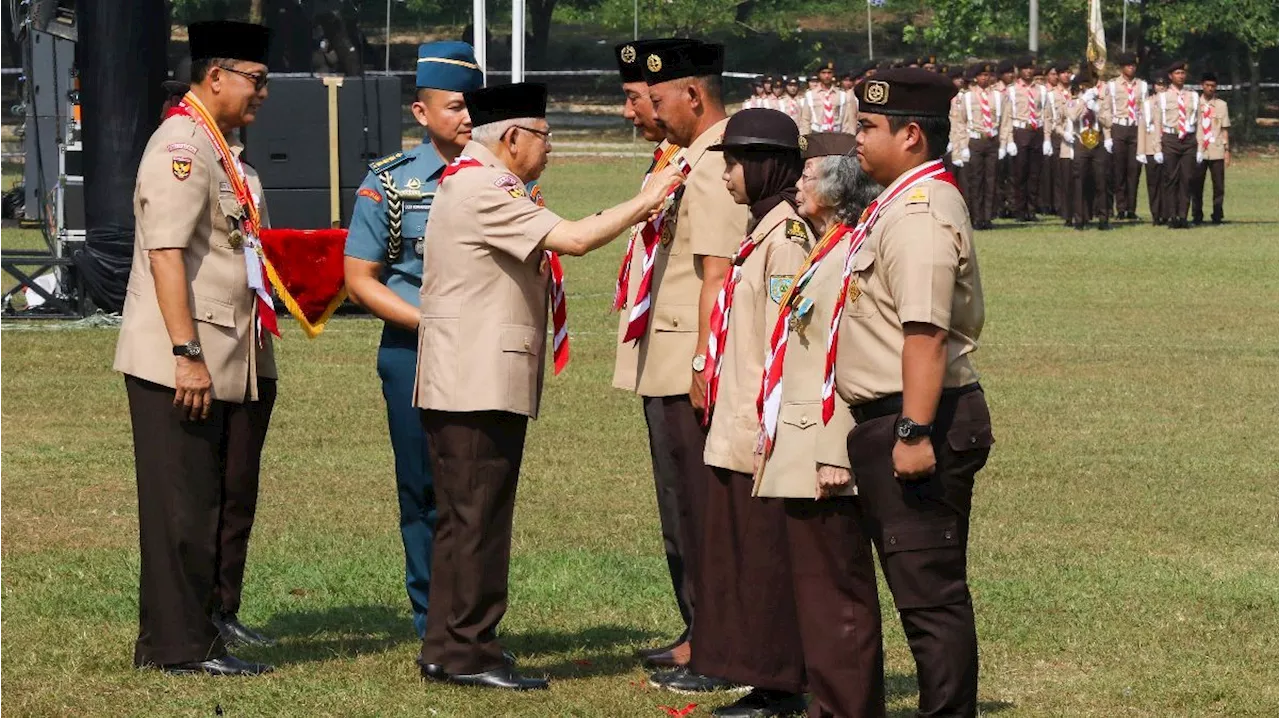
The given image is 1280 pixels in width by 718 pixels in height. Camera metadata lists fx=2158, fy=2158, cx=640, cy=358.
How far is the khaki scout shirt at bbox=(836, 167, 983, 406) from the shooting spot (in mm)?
5320

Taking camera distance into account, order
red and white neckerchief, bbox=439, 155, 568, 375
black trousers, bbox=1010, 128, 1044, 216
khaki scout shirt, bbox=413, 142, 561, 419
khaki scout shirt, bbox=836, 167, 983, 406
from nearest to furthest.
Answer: khaki scout shirt, bbox=836, 167, 983, 406
khaki scout shirt, bbox=413, 142, 561, 419
red and white neckerchief, bbox=439, 155, 568, 375
black trousers, bbox=1010, 128, 1044, 216

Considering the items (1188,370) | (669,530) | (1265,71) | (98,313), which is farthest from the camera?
(1265,71)

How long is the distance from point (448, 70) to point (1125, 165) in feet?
78.6

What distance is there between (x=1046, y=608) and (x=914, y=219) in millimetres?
2964

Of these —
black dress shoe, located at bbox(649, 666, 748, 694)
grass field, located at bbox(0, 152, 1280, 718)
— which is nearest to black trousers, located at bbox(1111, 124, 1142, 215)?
grass field, located at bbox(0, 152, 1280, 718)

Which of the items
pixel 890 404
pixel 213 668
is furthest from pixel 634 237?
pixel 213 668

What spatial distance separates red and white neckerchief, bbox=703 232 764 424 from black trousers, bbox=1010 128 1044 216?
81.2ft

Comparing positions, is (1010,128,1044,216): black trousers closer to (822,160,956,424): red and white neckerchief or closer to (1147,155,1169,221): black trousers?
(1147,155,1169,221): black trousers

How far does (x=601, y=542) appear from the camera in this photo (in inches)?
361

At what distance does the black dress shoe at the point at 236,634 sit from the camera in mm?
7393

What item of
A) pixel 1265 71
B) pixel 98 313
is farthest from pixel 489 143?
pixel 1265 71

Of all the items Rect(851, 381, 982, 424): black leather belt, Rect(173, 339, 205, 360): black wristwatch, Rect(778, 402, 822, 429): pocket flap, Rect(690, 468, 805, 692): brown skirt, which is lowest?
Rect(690, 468, 805, 692): brown skirt

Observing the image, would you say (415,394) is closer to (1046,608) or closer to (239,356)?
(239,356)

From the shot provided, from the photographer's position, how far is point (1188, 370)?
14.4 metres
